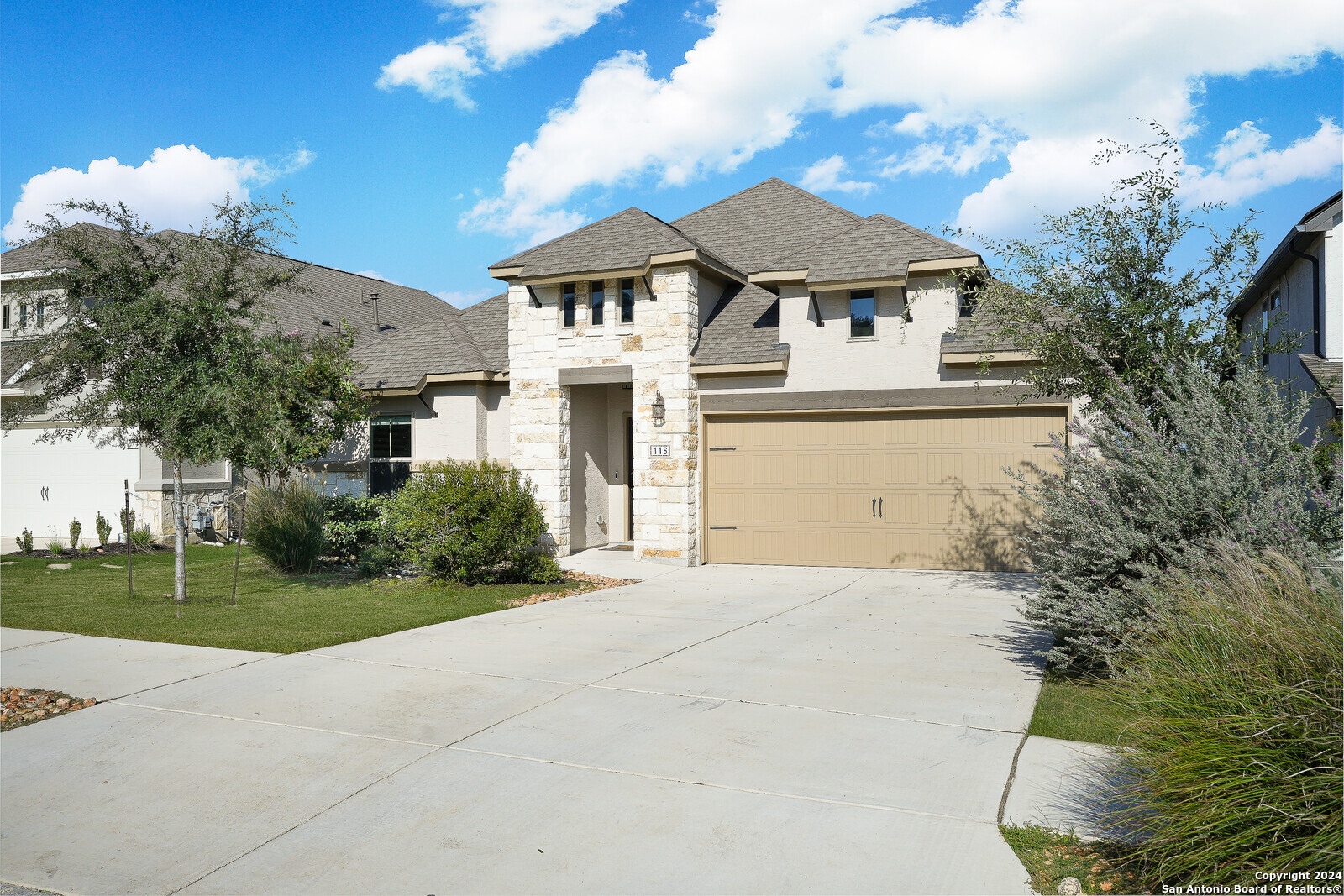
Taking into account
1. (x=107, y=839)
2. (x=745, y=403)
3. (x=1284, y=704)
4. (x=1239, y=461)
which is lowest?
(x=107, y=839)

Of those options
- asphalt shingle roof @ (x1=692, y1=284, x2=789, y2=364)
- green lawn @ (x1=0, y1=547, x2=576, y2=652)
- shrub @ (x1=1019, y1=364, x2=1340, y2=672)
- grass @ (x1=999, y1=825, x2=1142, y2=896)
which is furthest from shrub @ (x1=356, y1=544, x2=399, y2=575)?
grass @ (x1=999, y1=825, x2=1142, y2=896)

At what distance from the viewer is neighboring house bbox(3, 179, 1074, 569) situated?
13742mm

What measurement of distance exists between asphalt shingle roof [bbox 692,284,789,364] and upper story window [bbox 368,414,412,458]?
232 inches

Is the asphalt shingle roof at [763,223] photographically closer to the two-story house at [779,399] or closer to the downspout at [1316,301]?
the two-story house at [779,399]

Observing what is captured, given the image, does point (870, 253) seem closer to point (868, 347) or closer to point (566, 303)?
point (868, 347)

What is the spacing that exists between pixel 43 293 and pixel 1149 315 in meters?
13.0

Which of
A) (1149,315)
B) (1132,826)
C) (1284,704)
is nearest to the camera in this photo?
(1284,704)

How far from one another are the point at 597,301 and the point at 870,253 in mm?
4688

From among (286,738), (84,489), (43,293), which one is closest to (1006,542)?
(286,738)

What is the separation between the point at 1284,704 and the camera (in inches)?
143

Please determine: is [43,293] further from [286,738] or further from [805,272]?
[805,272]

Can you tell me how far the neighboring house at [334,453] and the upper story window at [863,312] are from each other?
644cm

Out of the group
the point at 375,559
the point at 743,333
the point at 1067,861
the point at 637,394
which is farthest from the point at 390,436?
the point at 1067,861

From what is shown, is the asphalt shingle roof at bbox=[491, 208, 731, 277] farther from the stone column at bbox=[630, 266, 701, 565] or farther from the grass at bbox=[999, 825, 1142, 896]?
the grass at bbox=[999, 825, 1142, 896]
